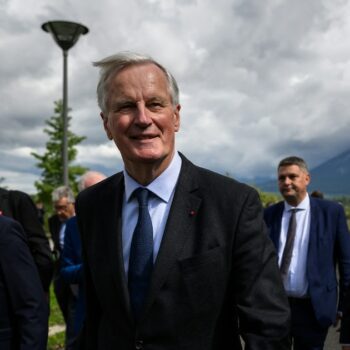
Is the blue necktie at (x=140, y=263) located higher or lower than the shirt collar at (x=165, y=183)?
lower

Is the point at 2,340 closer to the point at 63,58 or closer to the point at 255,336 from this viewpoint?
the point at 255,336

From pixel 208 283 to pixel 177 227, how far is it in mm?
257

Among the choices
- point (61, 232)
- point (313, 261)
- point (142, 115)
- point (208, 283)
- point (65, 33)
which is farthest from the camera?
point (65, 33)

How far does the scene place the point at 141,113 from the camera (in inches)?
83.0

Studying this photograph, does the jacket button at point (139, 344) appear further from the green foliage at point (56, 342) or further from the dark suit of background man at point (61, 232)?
the green foliage at point (56, 342)

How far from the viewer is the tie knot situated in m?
2.18

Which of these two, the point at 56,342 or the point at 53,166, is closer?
the point at 56,342

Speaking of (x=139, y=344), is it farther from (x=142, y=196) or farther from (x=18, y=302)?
(x=18, y=302)

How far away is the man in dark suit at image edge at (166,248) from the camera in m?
1.99

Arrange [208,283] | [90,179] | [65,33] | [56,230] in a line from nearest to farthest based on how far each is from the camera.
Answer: [208,283] → [90,179] → [56,230] → [65,33]

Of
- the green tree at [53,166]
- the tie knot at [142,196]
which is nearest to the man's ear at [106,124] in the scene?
the tie knot at [142,196]

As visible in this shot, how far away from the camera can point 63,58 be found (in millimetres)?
9945

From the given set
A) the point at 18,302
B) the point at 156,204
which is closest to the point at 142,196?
the point at 156,204

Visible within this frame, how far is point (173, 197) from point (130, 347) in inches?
24.9
